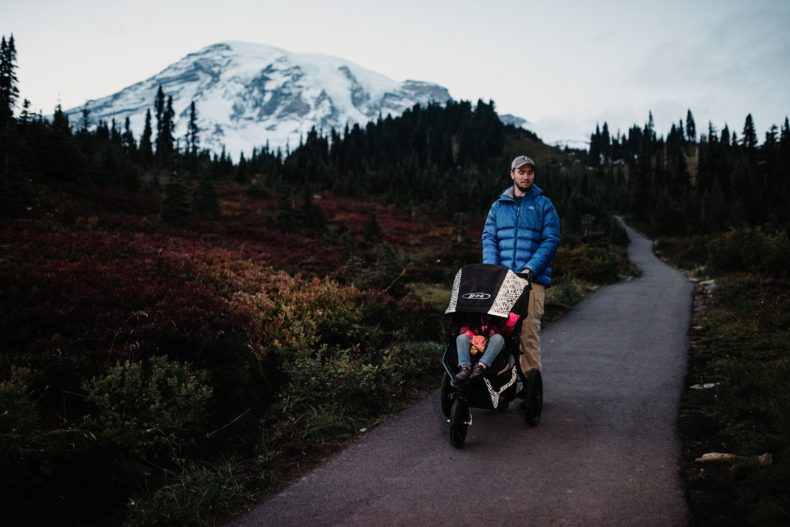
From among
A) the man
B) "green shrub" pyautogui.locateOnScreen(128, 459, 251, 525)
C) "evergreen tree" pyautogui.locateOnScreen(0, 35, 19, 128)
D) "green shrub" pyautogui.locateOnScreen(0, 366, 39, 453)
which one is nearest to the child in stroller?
the man

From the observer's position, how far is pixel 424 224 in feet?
137

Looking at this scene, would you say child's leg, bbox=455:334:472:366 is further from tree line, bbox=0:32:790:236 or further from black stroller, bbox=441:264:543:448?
tree line, bbox=0:32:790:236

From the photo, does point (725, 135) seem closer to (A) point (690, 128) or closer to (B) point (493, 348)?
(A) point (690, 128)

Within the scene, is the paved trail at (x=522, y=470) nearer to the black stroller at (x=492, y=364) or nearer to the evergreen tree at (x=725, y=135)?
the black stroller at (x=492, y=364)

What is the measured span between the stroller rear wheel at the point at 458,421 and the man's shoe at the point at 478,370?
0.28 meters

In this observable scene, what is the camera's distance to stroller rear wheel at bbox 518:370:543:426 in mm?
4938

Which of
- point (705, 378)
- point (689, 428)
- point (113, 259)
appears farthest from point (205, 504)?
point (113, 259)

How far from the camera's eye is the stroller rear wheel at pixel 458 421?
14.4ft

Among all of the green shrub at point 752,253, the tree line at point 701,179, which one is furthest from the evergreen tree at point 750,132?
the green shrub at point 752,253

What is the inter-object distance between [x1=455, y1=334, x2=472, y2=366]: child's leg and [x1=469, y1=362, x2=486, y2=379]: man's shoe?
9 cm

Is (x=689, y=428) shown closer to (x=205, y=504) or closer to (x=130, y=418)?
(x=205, y=504)

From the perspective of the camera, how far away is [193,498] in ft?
12.0

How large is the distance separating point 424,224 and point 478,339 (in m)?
37.5

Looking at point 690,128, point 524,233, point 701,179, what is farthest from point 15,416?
point 690,128
